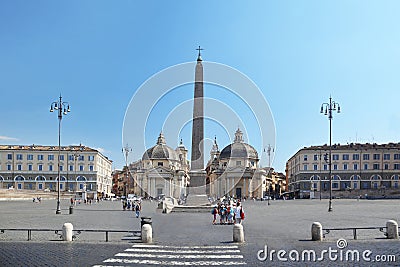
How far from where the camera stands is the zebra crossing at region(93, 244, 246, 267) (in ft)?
38.9

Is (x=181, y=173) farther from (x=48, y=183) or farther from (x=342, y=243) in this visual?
(x=342, y=243)

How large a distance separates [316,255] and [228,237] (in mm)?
5321

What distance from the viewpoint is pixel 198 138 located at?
3866cm

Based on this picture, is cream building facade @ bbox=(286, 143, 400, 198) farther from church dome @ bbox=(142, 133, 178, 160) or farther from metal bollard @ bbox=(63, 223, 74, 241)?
metal bollard @ bbox=(63, 223, 74, 241)

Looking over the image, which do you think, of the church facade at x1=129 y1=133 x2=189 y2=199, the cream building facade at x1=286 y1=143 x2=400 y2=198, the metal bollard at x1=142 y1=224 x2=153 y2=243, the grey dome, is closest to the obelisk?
the metal bollard at x1=142 y1=224 x2=153 y2=243

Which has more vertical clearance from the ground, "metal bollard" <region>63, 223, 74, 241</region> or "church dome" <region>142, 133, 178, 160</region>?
"church dome" <region>142, 133, 178, 160</region>

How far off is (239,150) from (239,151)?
1.08ft

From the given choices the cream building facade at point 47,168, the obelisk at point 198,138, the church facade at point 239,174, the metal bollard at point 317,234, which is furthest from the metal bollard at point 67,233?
the church facade at point 239,174

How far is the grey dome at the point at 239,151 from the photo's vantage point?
11000 centimetres

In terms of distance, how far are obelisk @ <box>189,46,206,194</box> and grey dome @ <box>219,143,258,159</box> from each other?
70.0 metres

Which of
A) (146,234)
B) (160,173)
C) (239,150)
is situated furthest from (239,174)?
(146,234)

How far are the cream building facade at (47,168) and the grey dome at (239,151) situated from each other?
95.0 feet

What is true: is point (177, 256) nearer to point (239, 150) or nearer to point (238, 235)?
point (238, 235)

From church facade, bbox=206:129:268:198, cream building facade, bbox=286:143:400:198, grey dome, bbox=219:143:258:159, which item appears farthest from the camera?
grey dome, bbox=219:143:258:159
